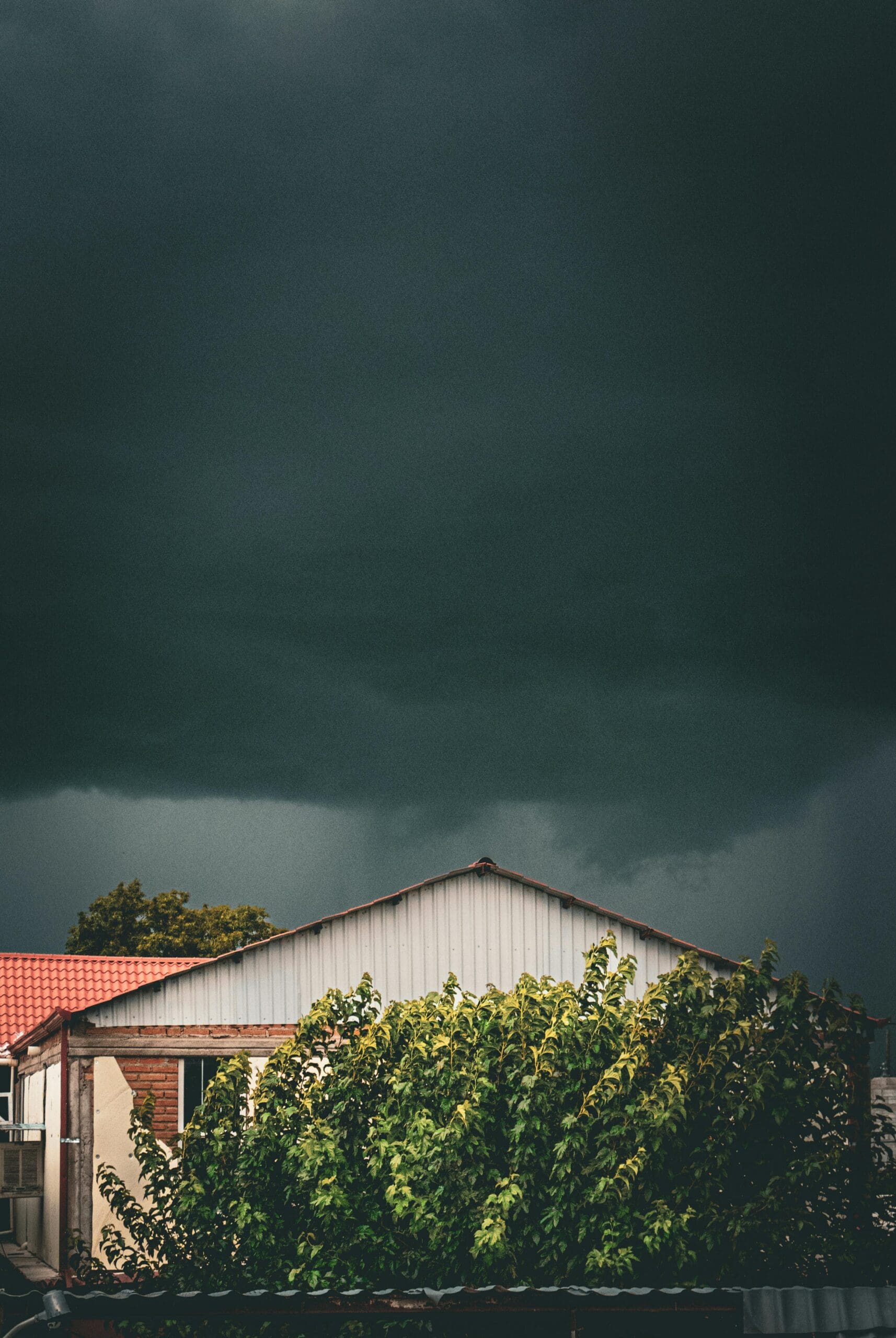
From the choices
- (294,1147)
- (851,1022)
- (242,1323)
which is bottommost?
(242,1323)

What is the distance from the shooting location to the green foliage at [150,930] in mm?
54375

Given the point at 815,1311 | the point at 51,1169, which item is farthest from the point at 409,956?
the point at 815,1311

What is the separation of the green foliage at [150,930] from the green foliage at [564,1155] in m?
38.0

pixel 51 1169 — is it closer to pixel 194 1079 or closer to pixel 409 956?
pixel 194 1079

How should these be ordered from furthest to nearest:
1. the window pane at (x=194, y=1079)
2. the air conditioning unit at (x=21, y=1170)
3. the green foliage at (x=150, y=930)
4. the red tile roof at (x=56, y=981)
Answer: the green foliage at (x=150, y=930) → the red tile roof at (x=56, y=981) → the air conditioning unit at (x=21, y=1170) → the window pane at (x=194, y=1079)

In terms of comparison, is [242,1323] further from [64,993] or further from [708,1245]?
[64,993]

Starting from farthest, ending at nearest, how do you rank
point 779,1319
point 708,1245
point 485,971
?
1. point 485,971
2. point 708,1245
3. point 779,1319

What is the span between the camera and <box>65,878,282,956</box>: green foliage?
54.4 m

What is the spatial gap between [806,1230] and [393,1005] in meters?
5.25

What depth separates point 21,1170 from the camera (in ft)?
94.9

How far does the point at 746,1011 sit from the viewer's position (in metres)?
16.2

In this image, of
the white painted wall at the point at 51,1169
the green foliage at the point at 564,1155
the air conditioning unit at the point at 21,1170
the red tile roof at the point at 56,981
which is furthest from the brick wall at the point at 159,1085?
the red tile roof at the point at 56,981

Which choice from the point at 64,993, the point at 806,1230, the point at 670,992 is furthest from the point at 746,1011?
the point at 64,993

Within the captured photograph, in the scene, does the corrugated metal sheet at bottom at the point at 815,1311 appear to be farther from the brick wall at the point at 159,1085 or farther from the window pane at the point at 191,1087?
the brick wall at the point at 159,1085
